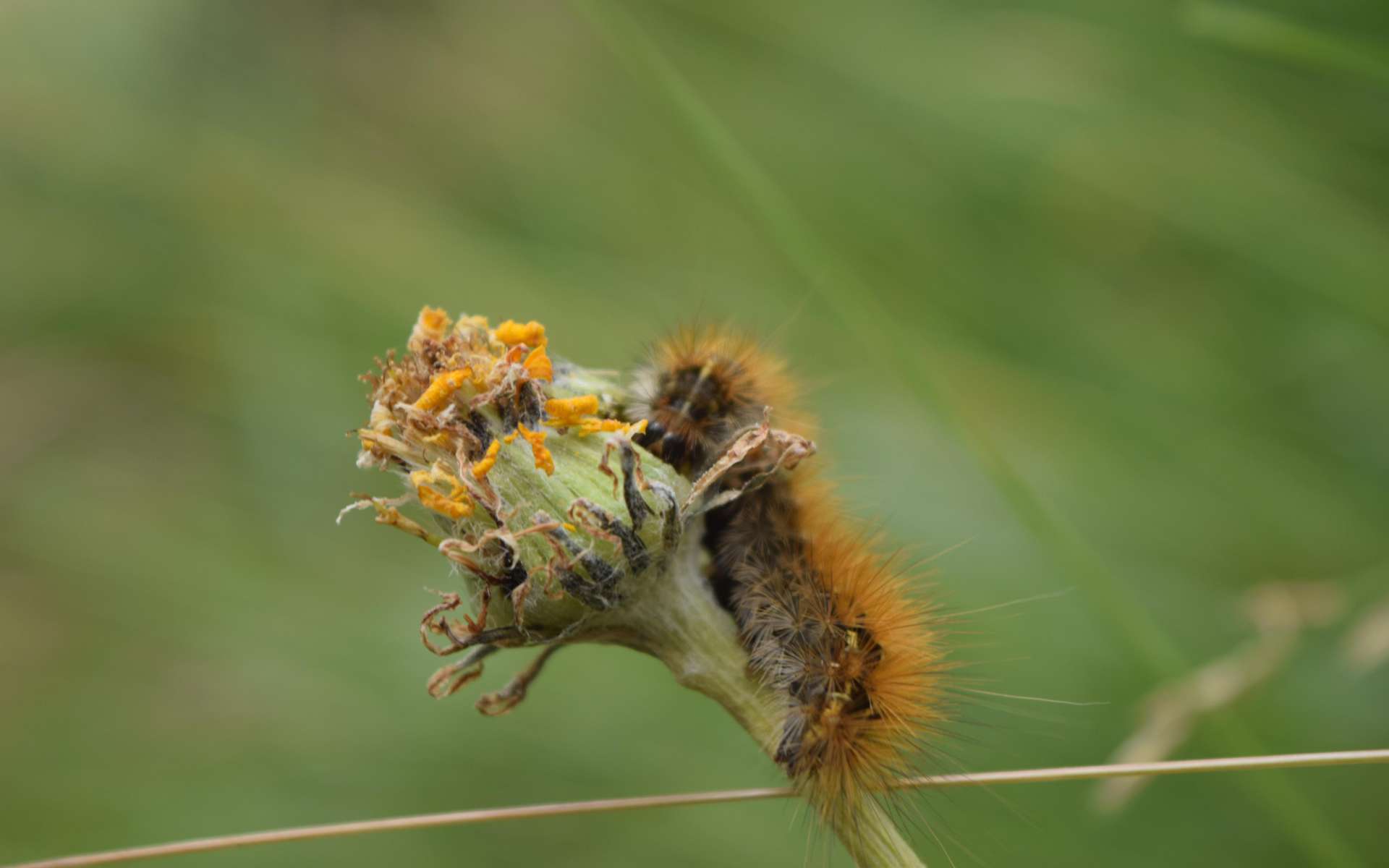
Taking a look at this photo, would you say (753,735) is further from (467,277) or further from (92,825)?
(467,277)

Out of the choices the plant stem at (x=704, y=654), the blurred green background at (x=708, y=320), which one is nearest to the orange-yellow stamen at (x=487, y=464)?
the plant stem at (x=704, y=654)

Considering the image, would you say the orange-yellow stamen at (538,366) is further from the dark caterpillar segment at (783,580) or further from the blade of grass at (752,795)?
the blade of grass at (752,795)

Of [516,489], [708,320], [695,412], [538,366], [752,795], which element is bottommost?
[752,795]

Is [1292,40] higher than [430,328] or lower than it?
lower

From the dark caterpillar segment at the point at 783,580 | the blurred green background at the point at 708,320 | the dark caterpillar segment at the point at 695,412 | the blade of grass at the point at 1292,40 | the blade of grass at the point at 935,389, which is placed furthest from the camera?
the blurred green background at the point at 708,320

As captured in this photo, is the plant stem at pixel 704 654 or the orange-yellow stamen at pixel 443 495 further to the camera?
the plant stem at pixel 704 654

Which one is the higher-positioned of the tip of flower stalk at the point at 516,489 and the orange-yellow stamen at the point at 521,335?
the orange-yellow stamen at the point at 521,335

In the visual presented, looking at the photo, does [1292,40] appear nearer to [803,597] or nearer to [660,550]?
[803,597]

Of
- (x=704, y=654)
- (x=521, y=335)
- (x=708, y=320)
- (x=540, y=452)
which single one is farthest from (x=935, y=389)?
(x=708, y=320)
